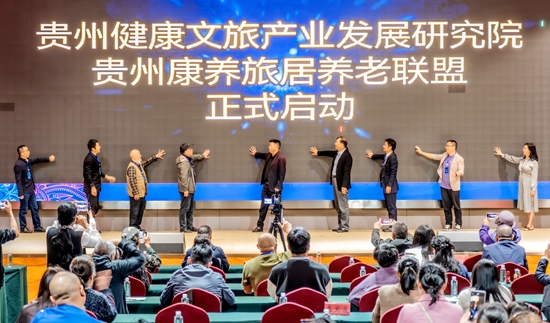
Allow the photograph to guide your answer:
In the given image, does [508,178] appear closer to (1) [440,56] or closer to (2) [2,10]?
(1) [440,56]

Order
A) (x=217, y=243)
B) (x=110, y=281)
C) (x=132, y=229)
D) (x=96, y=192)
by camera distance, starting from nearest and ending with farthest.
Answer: (x=110, y=281)
(x=132, y=229)
(x=217, y=243)
(x=96, y=192)

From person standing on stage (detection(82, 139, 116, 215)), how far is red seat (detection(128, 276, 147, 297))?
227 inches

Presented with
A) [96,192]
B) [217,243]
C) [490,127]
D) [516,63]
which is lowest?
[217,243]

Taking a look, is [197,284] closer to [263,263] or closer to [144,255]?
[263,263]

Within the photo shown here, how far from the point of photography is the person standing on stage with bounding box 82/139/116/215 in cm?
1105

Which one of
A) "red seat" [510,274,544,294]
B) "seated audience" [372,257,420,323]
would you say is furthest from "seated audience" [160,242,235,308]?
"red seat" [510,274,544,294]

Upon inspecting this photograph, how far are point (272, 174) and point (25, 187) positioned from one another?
12.7 ft

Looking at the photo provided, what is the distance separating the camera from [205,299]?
4777 millimetres

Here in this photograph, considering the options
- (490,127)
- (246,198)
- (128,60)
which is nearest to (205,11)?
(128,60)

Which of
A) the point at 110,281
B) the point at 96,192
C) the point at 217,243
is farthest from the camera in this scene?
the point at 96,192

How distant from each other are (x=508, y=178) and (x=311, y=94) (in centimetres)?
353

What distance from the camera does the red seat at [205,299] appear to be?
4.75 metres

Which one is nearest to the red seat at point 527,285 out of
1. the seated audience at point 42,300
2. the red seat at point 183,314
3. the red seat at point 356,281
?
the red seat at point 356,281

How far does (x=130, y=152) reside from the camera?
11.4 m
